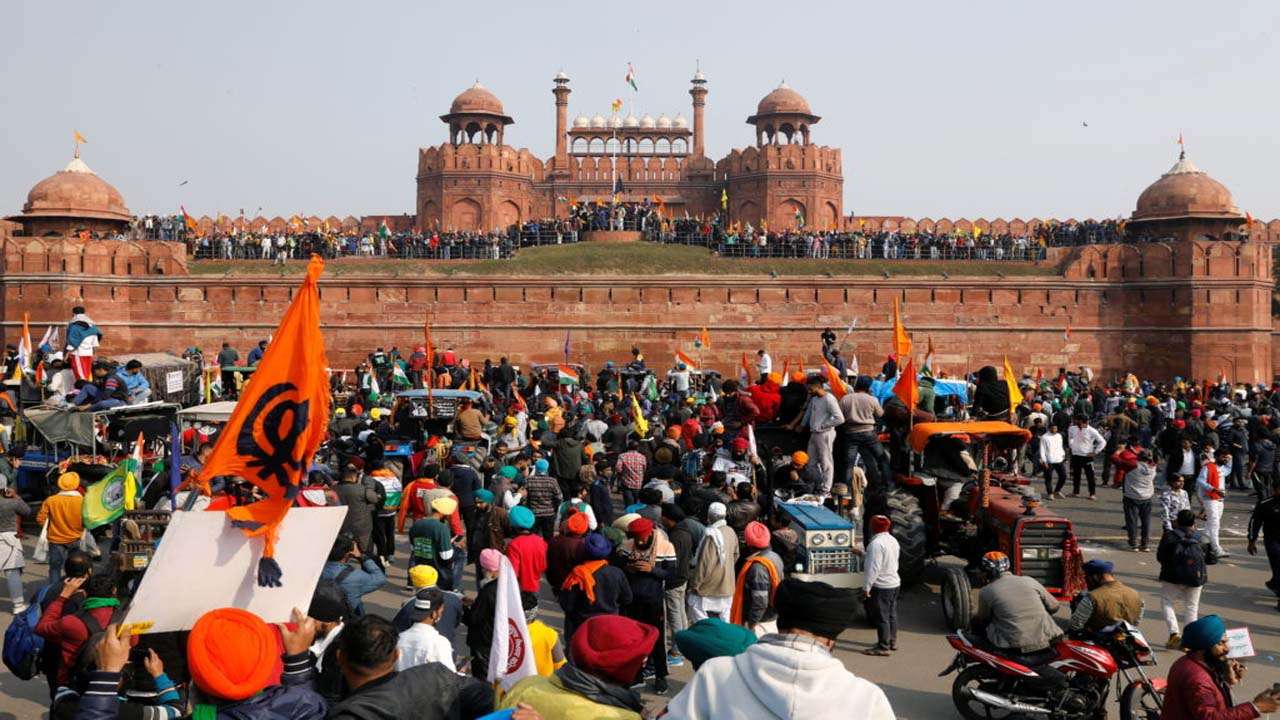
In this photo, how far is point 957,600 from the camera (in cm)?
842

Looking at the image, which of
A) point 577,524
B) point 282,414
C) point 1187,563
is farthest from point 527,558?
point 1187,563

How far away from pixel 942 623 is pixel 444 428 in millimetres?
9201

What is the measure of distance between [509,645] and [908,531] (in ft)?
16.9

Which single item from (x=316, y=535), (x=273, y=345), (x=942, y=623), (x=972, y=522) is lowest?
(x=942, y=623)

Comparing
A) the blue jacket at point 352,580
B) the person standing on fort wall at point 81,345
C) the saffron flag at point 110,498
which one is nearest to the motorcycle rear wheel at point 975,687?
the blue jacket at point 352,580

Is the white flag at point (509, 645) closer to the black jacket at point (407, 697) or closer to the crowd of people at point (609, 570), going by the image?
the crowd of people at point (609, 570)

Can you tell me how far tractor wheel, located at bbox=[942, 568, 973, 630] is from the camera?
8.37 meters

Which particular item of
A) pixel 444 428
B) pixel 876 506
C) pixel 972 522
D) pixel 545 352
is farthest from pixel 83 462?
pixel 545 352

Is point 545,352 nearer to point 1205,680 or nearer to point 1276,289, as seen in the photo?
point 1205,680

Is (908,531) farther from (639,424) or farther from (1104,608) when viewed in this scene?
(639,424)

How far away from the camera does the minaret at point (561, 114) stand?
165ft

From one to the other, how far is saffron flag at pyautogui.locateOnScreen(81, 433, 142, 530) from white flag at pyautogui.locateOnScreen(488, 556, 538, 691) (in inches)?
→ 230

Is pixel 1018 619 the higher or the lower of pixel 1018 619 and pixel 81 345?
the lower

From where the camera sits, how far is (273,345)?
5.51 meters
